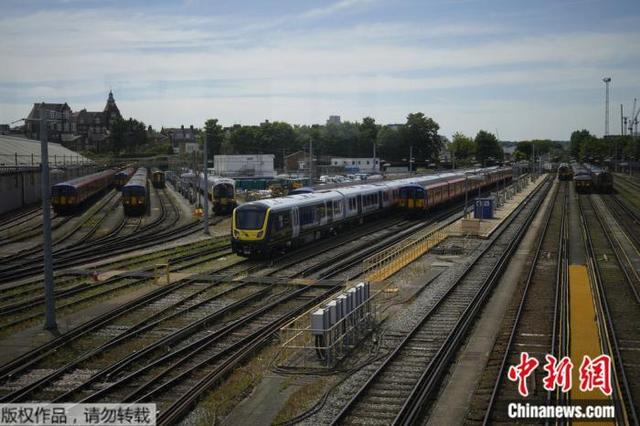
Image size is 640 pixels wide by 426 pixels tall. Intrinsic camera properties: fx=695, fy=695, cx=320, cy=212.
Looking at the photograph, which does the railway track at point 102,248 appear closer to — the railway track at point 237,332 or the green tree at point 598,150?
the railway track at point 237,332

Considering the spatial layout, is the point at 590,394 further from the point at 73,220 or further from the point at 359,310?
the point at 73,220

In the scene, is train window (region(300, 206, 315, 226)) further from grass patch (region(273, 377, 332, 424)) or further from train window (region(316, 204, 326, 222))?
grass patch (region(273, 377, 332, 424))

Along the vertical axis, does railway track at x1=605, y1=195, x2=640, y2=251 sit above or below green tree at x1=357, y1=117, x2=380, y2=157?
below

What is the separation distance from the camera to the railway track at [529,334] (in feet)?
46.1

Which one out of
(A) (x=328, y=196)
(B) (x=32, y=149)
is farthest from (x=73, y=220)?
(B) (x=32, y=149)

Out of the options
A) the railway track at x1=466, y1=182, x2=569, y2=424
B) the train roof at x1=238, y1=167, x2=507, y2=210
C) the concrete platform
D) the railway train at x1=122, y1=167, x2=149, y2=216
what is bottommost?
the railway track at x1=466, y1=182, x2=569, y2=424

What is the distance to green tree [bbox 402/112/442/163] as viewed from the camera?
147750mm

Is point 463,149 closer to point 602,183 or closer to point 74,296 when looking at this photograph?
point 602,183

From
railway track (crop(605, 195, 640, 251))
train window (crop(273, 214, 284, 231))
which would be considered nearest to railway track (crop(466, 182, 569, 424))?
railway track (crop(605, 195, 640, 251))

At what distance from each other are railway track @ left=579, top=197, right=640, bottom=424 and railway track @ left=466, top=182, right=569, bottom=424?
1274mm

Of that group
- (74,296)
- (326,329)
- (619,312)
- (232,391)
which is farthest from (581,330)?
(74,296)

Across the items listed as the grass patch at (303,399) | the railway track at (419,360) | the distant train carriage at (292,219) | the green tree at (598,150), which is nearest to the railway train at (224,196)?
the distant train carriage at (292,219)

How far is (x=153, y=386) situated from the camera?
601 inches

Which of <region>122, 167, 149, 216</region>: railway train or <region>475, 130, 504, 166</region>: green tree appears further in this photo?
<region>475, 130, 504, 166</region>: green tree
